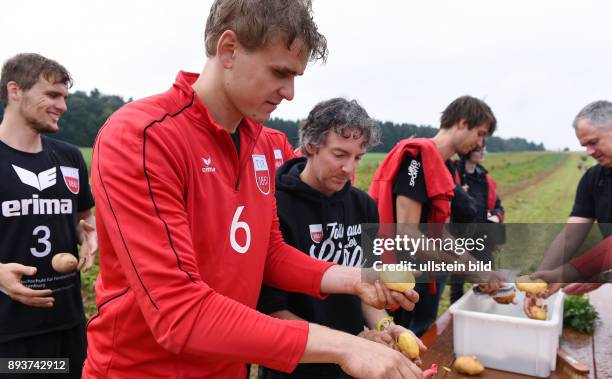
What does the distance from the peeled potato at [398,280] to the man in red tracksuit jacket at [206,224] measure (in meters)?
0.03

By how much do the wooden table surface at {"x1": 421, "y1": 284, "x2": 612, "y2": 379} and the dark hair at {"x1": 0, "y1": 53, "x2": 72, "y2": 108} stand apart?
2.59 metres

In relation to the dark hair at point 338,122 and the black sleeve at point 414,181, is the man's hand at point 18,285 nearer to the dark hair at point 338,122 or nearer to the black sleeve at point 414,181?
the dark hair at point 338,122

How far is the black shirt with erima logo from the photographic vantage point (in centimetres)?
240

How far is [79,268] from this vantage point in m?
2.53

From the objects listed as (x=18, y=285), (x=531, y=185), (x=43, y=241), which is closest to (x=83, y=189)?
(x=43, y=241)

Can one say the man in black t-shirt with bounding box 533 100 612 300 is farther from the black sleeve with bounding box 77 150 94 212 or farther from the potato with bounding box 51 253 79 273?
the black sleeve with bounding box 77 150 94 212

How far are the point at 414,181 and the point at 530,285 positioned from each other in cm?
112

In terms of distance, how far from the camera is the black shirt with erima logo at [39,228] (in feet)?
7.88

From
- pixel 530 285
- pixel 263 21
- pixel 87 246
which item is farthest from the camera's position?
pixel 87 246

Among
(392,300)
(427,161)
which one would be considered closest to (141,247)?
(392,300)

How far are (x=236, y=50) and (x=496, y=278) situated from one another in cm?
172

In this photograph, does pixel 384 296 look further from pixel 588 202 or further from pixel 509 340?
pixel 588 202

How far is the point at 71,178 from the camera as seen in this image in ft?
9.04

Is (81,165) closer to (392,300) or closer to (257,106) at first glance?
(257,106)
